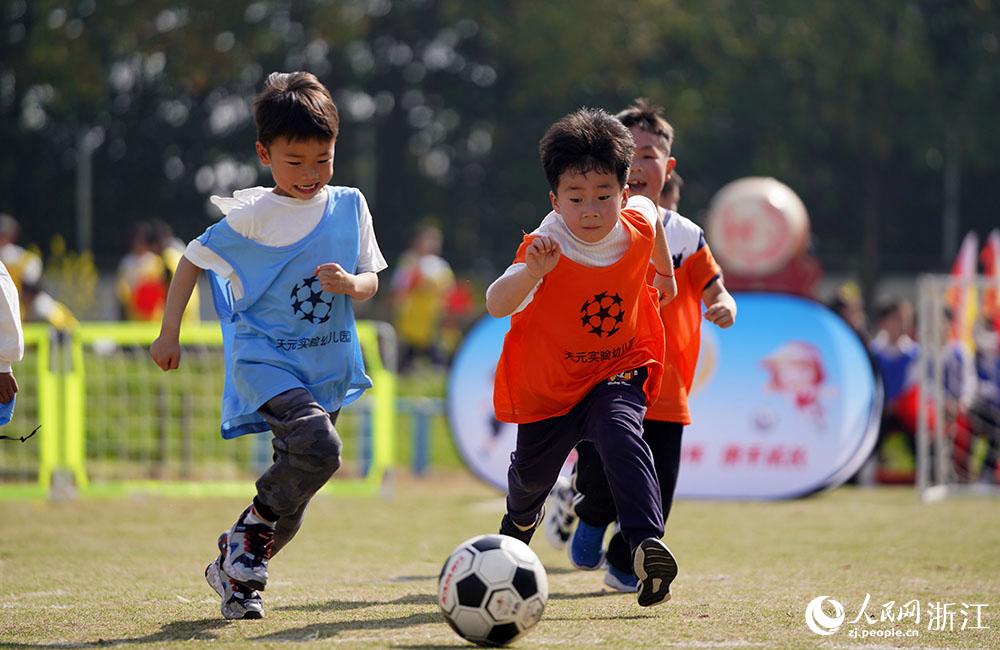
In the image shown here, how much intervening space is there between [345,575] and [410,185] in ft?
93.1

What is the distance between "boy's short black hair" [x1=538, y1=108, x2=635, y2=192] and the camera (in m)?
4.95

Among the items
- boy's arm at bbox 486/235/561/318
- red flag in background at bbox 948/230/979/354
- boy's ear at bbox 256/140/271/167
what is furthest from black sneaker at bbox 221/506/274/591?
red flag in background at bbox 948/230/979/354

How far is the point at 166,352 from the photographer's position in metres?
5.06

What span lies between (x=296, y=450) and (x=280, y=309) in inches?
19.7

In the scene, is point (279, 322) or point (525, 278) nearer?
point (525, 278)

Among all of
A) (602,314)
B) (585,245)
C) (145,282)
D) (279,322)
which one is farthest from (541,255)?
(145,282)

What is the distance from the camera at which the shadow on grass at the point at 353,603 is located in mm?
5402

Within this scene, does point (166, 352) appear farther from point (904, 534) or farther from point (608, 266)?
point (904, 534)

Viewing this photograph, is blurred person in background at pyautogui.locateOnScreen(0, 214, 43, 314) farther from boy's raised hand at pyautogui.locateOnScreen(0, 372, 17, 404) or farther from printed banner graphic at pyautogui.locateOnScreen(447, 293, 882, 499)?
boy's raised hand at pyautogui.locateOnScreen(0, 372, 17, 404)

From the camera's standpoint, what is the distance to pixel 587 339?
5.10 m

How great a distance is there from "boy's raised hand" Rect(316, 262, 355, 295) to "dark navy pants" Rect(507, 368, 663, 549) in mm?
784

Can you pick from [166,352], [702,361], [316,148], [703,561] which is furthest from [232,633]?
[702,361]

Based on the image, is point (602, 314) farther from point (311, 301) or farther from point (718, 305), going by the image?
point (311, 301)

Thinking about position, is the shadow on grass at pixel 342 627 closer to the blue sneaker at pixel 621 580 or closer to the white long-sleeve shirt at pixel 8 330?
the blue sneaker at pixel 621 580
